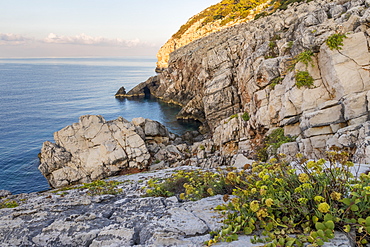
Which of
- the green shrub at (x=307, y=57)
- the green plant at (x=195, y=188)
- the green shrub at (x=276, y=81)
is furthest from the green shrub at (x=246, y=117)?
the green plant at (x=195, y=188)

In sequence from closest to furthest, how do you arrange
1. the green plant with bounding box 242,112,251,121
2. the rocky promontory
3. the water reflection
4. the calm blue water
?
the rocky promontory, the green plant with bounding box 242,112,251,121, the calm blue water, the water reflection

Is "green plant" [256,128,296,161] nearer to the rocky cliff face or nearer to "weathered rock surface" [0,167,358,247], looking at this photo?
the rocky cliff face

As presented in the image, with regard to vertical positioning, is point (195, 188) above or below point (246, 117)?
above

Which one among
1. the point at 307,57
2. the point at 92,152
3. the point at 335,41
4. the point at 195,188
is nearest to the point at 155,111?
the point at 92,152

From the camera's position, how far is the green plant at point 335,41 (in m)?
17.3

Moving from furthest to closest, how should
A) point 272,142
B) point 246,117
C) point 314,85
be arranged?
point 246,117 → point 272,142 → point 314,85

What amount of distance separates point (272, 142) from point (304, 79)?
6.01 meters

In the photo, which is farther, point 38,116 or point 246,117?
point 38,116

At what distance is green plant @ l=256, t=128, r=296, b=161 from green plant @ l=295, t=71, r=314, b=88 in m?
4.41

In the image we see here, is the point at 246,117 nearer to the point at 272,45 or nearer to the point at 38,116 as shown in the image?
the point at 272,45

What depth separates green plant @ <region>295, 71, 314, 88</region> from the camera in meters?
19.6

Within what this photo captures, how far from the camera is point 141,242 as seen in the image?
5.53m

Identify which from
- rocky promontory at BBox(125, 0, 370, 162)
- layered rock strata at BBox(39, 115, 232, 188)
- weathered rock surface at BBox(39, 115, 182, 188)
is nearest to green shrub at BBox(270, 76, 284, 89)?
rocky promontory at BBox(125, 0, 370, 162)

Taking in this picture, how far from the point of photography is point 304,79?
64.8 feet
